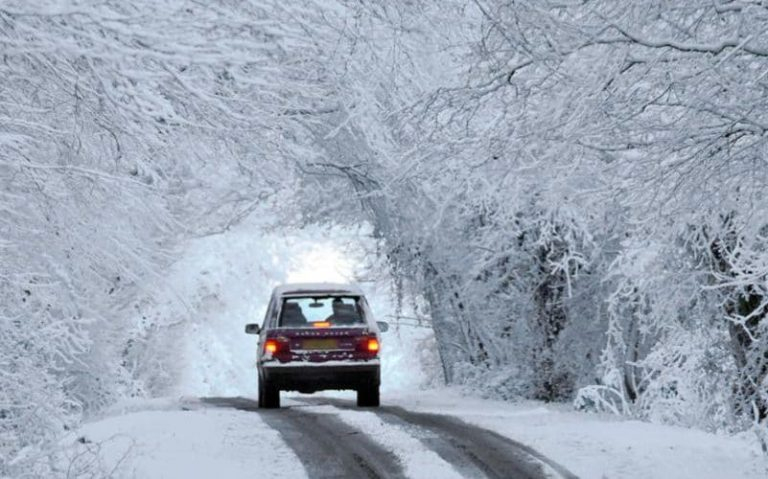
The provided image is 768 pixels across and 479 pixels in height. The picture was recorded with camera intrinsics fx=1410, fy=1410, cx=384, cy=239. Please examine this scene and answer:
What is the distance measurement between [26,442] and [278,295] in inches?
365

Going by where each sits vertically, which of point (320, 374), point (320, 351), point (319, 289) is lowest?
point (320, 374)

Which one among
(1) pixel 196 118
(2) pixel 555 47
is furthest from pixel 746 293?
(1) pixel 196 118

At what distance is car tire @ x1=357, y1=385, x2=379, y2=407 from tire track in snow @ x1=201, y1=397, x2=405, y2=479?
159 cm

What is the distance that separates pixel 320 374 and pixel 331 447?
5166mm

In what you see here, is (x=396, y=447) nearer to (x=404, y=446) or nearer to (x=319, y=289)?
(x=404, y=446)

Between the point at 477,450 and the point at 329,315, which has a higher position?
the point at 329,315

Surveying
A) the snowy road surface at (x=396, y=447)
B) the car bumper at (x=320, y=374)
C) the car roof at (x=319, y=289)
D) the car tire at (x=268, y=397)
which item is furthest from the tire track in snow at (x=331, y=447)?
the car roof at (x=319, y=289)

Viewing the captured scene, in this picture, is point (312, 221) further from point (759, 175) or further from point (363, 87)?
point (759, 175)

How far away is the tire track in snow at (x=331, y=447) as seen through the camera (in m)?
12.5

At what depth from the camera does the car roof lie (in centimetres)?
1997

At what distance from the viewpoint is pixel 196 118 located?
990 centimetres

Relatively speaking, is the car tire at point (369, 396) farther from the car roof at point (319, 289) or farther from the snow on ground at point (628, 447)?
the snow on ground at point (628, 447)

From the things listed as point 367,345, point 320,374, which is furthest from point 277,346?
point 367,345

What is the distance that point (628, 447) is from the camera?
530 inches
